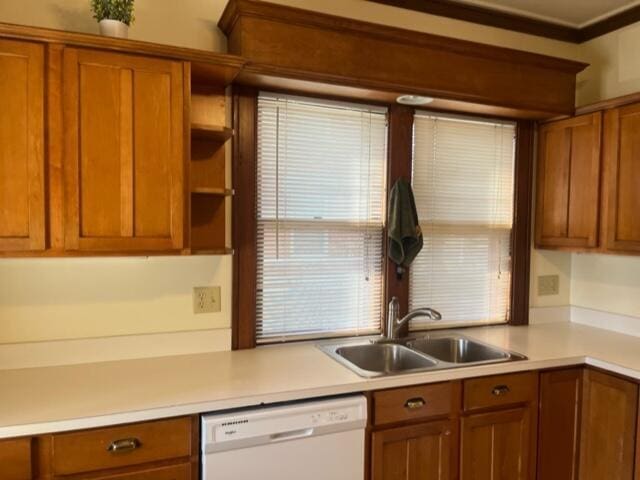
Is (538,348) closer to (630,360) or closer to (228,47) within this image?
(630,360)

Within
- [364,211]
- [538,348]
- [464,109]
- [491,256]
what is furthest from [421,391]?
[464,109]

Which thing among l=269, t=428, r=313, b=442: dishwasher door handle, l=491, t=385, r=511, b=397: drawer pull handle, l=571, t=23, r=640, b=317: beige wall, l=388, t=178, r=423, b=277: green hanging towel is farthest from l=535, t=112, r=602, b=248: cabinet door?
l=269, t=428, r=313, b=442: dishwasher door handle

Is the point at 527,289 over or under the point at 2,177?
under

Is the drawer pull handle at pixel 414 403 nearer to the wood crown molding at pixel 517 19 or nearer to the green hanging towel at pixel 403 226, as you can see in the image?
the green hanging towel at pixel 403 226

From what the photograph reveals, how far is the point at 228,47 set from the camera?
2.08m

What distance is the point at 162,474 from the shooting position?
1.53 metres

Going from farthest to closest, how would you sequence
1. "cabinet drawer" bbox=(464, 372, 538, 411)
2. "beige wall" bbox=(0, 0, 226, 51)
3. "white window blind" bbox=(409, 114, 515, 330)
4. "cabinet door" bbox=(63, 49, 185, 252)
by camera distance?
"white window blind" bbox=(409, 114, 515, 330)
"cabinet drawer" bbox=(464, 372, 538, 411)
"beige wall" bbox=(0, 0, 226, 51)
"cabinet door" bbox=(63, 49, 185, 252)

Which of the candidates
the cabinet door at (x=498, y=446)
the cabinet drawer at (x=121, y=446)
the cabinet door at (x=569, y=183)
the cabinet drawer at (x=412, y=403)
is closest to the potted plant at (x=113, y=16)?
the cabinet drawer at (x=121, y=446)

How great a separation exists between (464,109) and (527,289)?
1138 millimetres

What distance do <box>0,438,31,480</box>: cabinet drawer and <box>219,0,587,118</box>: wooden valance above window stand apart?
151 cm

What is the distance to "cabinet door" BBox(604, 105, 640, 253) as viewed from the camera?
2.23m

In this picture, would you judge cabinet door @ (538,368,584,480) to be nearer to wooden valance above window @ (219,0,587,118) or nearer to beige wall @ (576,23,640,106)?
wooden valance above window @ (219,0,587,118)

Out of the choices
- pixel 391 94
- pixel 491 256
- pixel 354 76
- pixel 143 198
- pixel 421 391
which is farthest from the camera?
pixel 491 256

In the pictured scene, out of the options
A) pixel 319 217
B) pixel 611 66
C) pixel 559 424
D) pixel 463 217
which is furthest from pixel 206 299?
pixel 611 66
